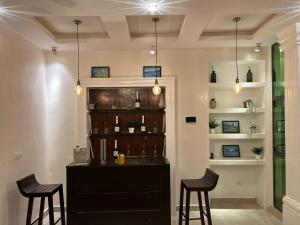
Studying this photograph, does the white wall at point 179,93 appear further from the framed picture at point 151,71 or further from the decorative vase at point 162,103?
the decorative vase at point 162,103

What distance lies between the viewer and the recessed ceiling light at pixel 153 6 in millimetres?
2772

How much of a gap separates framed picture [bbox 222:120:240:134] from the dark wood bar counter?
5.18 ft

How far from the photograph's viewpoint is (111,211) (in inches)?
151

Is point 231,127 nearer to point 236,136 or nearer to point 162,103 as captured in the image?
point 236,136

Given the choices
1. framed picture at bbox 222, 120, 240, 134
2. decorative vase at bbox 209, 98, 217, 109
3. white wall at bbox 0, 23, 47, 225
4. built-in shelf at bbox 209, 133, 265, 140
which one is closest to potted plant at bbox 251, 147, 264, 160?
built-in shelf at bbox 209, 133, 265, 140

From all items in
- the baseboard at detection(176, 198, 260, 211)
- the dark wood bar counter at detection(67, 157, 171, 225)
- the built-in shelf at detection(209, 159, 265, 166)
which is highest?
the built-in shelf at detection(209, 159, 265, 166)

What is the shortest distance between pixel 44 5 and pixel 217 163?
3348mm

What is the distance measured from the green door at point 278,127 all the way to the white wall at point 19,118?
3510 millimetres

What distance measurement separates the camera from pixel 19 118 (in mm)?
3787

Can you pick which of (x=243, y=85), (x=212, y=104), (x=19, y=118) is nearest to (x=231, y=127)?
(x=212, y=104)

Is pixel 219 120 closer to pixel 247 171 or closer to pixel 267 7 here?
pixel 247 171

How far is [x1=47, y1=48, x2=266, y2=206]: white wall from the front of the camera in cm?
468

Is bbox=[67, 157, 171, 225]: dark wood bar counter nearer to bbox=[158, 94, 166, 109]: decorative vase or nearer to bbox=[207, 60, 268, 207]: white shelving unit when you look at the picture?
bbox=[158, 94, 166, 109]: decorative vase

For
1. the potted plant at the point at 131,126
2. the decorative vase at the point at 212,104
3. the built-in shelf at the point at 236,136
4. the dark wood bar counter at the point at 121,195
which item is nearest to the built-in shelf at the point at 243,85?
the decorative vase at the point at 212,104
